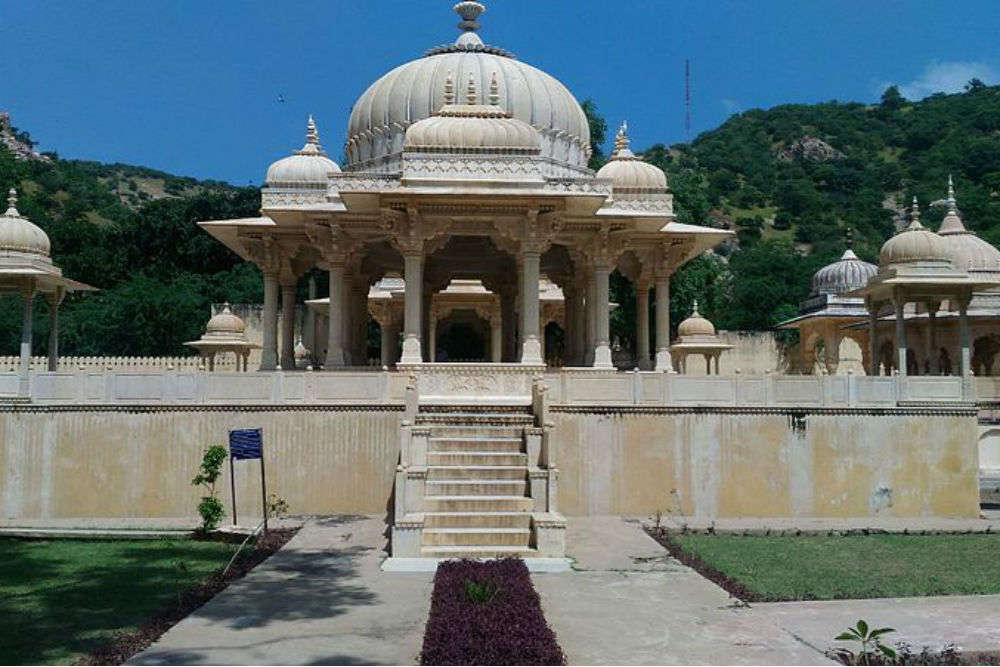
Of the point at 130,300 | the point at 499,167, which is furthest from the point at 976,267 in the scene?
the point at 130,300

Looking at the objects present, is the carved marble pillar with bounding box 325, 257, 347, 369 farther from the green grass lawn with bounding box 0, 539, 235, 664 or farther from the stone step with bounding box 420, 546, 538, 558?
the stone step with bounding box 420, 546, 538, 558

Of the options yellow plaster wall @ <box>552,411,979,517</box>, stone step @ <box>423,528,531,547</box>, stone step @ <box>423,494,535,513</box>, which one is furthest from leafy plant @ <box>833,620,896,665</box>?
yellow plaster wall @ <box>552,411,979,517</box>

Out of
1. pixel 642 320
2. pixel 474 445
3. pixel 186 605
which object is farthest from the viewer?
pixel 642 320

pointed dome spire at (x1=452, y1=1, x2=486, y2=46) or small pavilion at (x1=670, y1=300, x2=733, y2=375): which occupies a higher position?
pointed dome spire at (x1=452, y1=1, x2=486, y2=46)

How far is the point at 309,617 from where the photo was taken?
31.6 feet

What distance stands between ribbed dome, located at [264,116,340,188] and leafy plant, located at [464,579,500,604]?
14.3 metres

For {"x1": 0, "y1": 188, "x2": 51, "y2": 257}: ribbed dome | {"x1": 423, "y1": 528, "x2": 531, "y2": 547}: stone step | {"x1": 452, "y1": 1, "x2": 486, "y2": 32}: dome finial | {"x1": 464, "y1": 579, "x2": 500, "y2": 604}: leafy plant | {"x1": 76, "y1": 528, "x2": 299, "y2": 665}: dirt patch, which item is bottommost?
{"x1": 76, "y1": 528, "x2": 299, "y2": 665}: dirt patch

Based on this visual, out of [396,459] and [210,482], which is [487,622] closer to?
[396,459]

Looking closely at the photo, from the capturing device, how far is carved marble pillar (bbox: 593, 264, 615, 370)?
21.1m

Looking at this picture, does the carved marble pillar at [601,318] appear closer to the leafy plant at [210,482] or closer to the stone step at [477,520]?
the stone step at [477,520]

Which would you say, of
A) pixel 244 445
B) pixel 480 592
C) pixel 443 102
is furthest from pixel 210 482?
pixel 443 102

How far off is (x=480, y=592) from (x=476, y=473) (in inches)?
190

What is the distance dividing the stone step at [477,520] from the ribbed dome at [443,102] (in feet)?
41.0

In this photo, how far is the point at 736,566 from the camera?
12.6m
